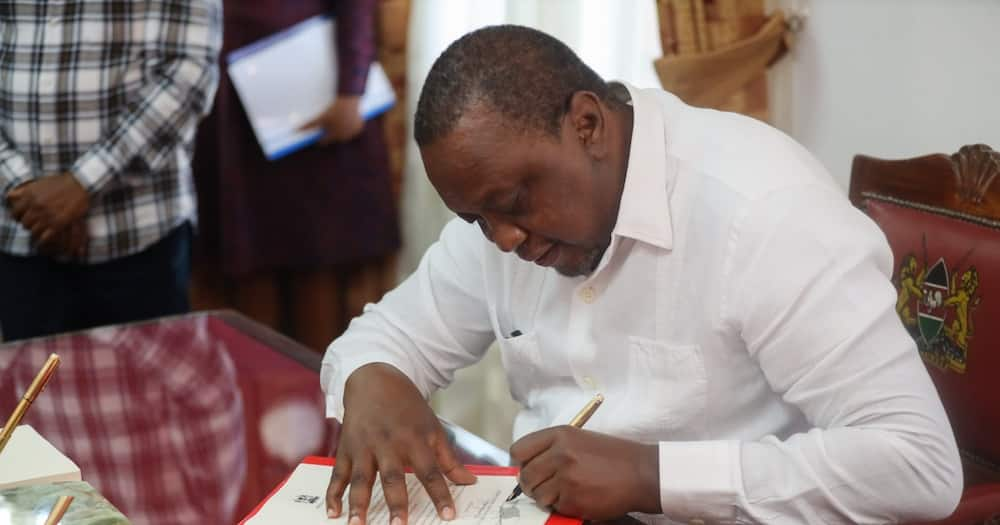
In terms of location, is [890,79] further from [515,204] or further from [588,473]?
[588,473]

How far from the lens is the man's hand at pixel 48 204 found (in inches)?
89.4

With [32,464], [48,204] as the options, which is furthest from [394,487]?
[48,204]

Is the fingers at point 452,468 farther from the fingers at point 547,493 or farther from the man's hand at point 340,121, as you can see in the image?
the man's hand at point 340,121

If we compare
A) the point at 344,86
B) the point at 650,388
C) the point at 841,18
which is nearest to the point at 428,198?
the point at 344,86

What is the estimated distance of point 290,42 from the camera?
304cm

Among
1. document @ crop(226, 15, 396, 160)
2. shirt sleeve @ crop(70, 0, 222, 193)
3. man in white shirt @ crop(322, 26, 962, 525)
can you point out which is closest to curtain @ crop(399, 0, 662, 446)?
document @ crop(226, 15, 396, 160)

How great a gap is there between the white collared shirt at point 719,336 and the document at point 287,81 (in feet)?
5.18

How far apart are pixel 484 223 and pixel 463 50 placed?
0.18m

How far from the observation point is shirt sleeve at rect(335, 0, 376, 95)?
3051 millimetres

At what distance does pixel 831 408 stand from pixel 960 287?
1.51 feet

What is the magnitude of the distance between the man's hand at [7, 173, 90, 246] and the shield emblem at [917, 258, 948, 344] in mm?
1537

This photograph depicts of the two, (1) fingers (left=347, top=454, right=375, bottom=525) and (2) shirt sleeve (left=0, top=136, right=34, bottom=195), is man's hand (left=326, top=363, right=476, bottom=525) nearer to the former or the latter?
(1) fingers (left=347, top=454, right=375, bottom=525)

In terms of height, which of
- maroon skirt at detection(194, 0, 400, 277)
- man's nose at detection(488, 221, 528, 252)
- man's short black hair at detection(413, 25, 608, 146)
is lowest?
maroon skirt at detection(194, 0, 400, 277)

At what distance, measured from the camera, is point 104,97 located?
7.72 feet
